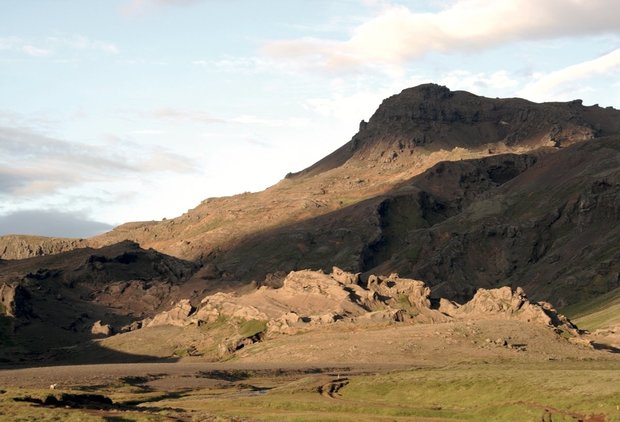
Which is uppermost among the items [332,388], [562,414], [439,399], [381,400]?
[562,414]

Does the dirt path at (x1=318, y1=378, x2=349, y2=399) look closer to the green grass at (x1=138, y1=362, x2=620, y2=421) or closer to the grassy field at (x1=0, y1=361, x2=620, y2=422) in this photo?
the grassy field at (x1=0, y1=361, x2=620, y2=422)

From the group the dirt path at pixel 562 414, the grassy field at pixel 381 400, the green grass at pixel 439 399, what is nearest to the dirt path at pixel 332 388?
the grassy field at pixel 381 400

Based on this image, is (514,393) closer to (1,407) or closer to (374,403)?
(374,403)

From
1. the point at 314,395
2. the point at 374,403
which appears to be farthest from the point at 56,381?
the point at 374,403

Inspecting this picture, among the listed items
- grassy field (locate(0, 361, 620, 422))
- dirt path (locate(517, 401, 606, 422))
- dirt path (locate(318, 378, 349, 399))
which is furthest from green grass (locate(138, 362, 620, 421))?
dirt path (locate(318, 378, 349, 399))

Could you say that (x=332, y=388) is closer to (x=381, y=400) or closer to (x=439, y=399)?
(x=381, y=400)

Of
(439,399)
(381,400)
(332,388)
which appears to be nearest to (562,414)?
(439,399)

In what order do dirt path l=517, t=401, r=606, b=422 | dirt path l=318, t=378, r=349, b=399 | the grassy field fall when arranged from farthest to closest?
dirt path l=318, t=378, r=349, b=399 < the grassy field < dirt path l=517, t=401, r=606, b=422

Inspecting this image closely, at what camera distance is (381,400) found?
484 ft

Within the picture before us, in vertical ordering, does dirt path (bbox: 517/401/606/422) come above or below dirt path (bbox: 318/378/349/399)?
above

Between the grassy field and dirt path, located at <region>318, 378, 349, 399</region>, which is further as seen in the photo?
dirt path, located at <region>318, 378, 349, 399</region>

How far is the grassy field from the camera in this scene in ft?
360

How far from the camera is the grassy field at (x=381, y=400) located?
110 meters

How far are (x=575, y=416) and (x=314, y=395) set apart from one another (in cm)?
5256
